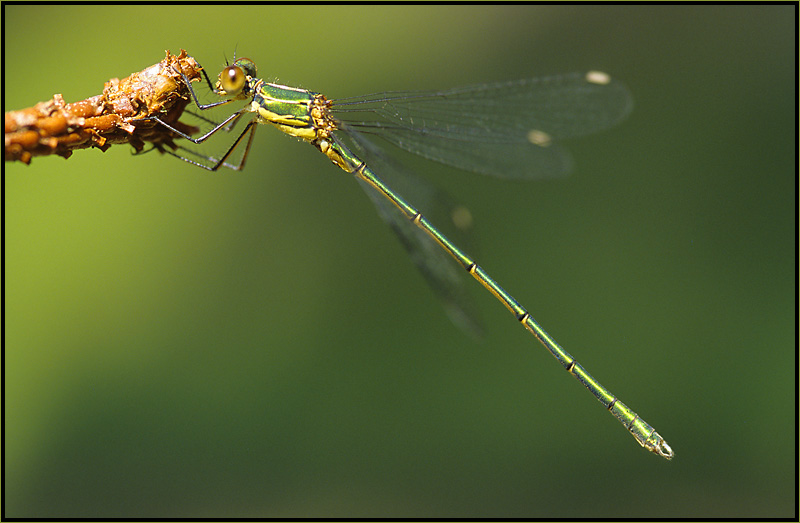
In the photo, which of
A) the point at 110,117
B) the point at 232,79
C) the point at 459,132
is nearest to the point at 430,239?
the point at 459,132

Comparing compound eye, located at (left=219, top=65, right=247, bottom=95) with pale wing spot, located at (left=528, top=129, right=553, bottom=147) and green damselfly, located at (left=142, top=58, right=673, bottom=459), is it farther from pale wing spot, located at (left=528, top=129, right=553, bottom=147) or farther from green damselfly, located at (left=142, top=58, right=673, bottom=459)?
pale wing spot, located at (left=528, top=129, right=553, bottom=147)

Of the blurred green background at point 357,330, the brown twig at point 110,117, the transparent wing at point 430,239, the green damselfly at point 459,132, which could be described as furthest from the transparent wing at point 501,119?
the brown twig at point 110,117

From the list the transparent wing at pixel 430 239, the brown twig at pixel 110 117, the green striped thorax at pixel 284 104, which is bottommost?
the brown twig at pixel 110 117

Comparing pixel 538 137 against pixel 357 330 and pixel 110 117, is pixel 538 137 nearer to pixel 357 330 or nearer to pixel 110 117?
pixel 357 330

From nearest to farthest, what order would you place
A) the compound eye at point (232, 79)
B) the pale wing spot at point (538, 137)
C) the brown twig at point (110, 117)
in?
the brown twig at point (110, 117), the compound eye at point (232, 79), the pale wing spot at point (538, 137)

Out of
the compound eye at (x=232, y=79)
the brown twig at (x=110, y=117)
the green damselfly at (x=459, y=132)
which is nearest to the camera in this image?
the brown twig at (x=110, y=117)

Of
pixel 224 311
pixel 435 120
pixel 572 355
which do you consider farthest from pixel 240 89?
pixel 572 355

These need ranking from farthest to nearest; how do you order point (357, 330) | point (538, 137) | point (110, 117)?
point (357, 330) → point (538, 137) → point (110, 117)

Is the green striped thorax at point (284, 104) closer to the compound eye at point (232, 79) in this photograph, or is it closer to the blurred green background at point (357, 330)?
the compound eye at point (232, 79)
